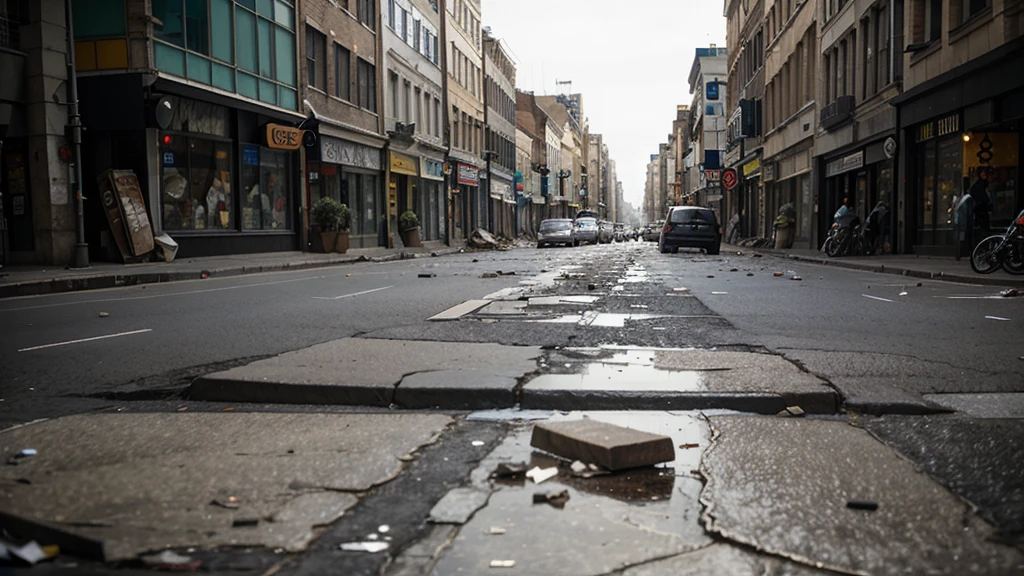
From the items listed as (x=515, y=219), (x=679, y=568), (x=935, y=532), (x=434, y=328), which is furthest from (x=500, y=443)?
(x=515, y=219)

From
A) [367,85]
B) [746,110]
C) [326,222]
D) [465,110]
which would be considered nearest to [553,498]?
[326,222]

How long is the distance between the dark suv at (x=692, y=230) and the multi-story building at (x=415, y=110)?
523 inches

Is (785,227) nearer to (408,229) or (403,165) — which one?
(408,229)

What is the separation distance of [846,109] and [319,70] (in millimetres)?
18690

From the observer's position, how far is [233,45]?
24.6 metres

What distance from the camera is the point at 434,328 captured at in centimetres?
797

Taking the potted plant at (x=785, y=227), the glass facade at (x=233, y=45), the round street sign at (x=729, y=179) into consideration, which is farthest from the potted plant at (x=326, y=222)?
the round street sign at (x=729, y=179)

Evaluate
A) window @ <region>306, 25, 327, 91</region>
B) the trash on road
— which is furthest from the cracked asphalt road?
window @ <region>306, 25, 327, 91</region>

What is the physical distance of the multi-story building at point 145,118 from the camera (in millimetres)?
19000

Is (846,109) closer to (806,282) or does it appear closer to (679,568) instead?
(806,282)

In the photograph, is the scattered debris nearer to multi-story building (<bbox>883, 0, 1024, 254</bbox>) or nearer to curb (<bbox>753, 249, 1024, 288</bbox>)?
curb (<bbox>753, 249, 1024, 288</bbox>)

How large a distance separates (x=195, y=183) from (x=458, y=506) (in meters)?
22.1

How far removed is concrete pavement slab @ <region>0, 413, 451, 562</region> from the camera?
2857 mm

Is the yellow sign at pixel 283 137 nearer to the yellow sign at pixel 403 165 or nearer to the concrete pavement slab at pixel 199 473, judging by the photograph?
the yellow sign at pixel 403 165
